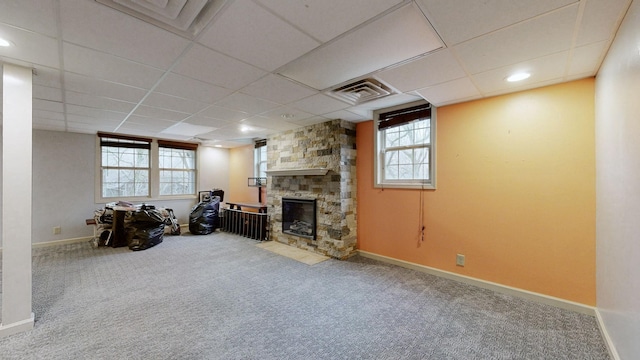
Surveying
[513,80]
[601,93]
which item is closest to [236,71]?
[513,80]

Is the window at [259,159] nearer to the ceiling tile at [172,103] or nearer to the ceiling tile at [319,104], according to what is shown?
the ceiling tile at [172,103]

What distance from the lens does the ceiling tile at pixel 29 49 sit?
69.8 inches

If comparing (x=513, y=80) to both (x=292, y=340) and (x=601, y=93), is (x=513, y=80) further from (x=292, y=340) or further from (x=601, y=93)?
(x=292, y=340)

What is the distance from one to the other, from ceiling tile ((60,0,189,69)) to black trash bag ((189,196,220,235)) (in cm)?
432

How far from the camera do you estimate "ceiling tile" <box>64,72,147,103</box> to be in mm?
2578

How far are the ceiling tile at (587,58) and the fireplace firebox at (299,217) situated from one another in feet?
11.7

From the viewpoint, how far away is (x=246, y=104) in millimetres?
3377

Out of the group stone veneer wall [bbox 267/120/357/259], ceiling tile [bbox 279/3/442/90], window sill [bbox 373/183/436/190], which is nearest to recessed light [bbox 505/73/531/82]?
ceiling tile [bbox 279/3/442/90]

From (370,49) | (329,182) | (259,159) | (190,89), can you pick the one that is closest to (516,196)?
(370,49)

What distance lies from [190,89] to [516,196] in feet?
12.9

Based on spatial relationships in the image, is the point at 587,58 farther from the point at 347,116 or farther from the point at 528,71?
the point at 347,116

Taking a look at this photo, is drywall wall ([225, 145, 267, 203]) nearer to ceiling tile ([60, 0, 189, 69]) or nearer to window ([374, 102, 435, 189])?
window ([374, 102, 435, 189])

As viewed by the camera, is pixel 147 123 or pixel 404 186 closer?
pixel 404 186

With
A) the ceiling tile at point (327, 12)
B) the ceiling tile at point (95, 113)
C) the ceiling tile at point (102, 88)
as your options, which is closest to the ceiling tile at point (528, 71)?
the ceiling tile at point (327, 12)
